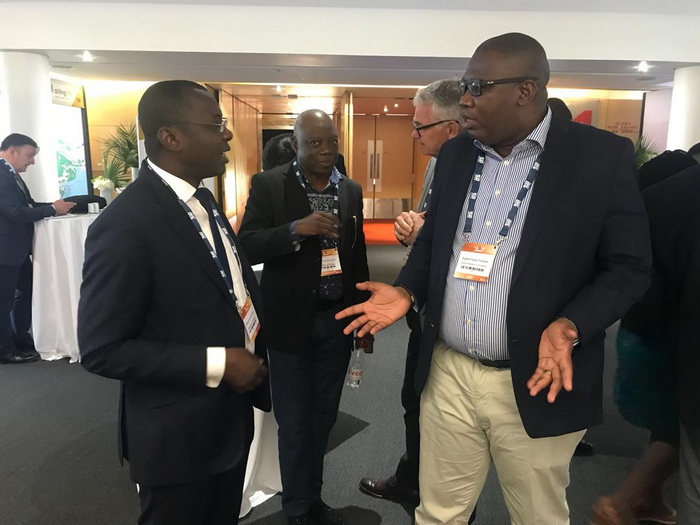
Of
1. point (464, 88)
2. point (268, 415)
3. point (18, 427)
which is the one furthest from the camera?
point (18, 427)

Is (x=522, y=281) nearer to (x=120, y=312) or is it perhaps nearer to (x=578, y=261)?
(x=578, y=261)

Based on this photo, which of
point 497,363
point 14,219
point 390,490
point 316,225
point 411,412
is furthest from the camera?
point 14,219

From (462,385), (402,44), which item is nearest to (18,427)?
(462,385)

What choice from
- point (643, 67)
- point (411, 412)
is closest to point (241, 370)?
point (411, 412)

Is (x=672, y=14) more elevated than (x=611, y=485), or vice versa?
(x=672, y=14)

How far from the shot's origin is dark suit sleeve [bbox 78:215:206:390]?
3.63ft

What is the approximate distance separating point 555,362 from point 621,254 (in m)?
0.32

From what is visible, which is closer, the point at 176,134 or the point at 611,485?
the point at 176,134

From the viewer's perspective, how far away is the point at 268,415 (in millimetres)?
2307

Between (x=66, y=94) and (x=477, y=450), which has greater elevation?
(x=66, y=94)

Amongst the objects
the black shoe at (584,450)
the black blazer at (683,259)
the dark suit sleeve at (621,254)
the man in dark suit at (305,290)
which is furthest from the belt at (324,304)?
the black shoe at (584,450)

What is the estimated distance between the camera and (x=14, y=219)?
3982 mm

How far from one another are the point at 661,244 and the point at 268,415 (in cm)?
173

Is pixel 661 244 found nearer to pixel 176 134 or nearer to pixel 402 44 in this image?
pixel 176 134
